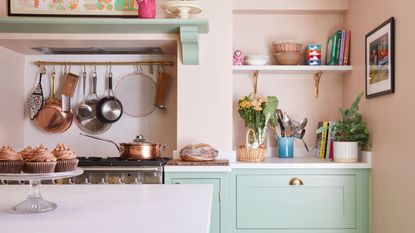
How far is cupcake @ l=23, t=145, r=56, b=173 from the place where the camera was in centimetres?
132

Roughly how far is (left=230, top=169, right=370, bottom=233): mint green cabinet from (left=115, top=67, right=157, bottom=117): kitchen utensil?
3.08 feet

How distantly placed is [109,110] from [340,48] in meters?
1.69

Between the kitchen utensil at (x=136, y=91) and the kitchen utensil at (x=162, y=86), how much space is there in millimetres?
54

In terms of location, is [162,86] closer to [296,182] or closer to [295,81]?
[295,81]

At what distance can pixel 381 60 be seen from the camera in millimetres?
2453

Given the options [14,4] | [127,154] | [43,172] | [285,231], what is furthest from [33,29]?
[285,231]

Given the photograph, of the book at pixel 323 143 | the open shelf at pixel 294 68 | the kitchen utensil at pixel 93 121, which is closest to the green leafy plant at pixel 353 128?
the book at pixel 323 143

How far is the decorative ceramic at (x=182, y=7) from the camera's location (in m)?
2.66

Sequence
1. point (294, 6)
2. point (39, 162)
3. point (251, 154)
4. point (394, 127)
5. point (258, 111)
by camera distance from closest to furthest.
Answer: point (39, 162)
point (394, 127)
point (251, 154)
point (258, 111)
point (294, 6)

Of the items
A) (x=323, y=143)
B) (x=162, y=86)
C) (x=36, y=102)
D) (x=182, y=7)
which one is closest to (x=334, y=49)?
(x=323, y=143)

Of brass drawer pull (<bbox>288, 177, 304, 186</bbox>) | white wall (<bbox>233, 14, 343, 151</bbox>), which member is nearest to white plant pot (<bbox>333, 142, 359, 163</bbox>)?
brass drawer pull (<bbox>288, 177, 304, 186</bbox>)

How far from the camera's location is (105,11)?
9.30ft

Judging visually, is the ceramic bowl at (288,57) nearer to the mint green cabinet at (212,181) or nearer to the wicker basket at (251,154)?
the wicker basket at (251,154)

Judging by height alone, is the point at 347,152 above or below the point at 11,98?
below
